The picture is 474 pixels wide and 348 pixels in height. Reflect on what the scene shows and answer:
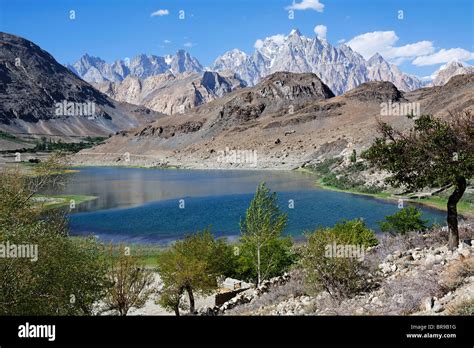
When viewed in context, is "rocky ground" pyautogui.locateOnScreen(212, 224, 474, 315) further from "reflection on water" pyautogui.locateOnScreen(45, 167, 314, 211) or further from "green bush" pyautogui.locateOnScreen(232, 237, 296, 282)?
"reflection on water" pyautogui.locateOnScreen(45, 167, 314, 211)

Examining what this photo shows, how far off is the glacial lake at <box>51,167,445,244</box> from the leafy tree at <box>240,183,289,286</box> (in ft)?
49.0

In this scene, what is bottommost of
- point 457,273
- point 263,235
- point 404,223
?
point 263,235

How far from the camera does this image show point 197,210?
6931 cm

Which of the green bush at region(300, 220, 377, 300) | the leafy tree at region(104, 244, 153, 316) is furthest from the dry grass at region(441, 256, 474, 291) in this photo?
the leafy tree at region(104, 244, 153, 316)

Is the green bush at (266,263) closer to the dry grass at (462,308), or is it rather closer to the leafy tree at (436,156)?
the leafy tree at (436,156)

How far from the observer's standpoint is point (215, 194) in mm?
89188

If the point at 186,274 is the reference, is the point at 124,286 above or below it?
below

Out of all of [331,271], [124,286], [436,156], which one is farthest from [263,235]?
[436,156]

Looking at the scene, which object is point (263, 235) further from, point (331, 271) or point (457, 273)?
point (457, 273)

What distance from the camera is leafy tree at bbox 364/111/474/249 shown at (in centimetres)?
1747

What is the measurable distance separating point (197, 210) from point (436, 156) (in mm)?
53866

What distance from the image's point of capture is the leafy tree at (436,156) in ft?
57.3

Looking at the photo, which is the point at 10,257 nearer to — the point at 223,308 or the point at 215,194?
the point at 223,308
